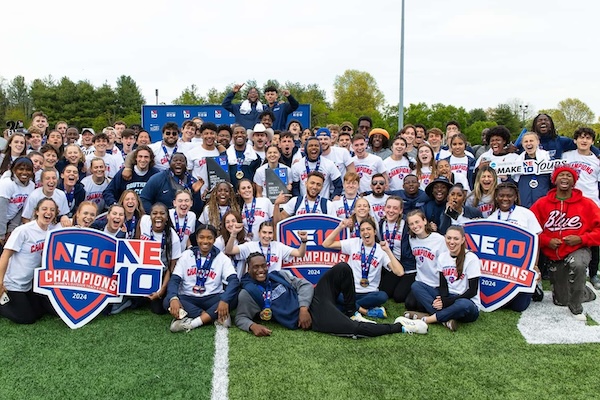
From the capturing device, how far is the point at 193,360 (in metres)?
4.63

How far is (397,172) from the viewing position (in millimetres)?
7617

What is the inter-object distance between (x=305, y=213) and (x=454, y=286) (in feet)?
6.76

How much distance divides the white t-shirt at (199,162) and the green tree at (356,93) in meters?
68.6

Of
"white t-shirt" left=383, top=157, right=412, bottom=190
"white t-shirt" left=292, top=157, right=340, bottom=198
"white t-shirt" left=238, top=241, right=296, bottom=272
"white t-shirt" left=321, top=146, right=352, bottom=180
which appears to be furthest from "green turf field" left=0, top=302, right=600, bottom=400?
"white t-shirt" left=321, top=146, right=352, bottom=180

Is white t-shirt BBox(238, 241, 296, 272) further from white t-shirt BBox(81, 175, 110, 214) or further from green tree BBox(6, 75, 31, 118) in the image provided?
green tree BBox(6, 75, 31, 118)

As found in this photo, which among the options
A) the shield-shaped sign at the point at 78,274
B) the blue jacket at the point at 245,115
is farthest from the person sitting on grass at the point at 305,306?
the blue jacket at the point at 245,115

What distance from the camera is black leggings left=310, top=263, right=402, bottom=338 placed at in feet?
17.0

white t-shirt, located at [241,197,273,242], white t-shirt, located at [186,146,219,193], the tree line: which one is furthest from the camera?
the tree line

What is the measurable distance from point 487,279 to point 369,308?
1458 millimetres

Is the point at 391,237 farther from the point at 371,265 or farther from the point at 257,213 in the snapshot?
the point at 257,213

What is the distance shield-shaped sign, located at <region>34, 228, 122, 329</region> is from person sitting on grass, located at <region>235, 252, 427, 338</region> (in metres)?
1.55

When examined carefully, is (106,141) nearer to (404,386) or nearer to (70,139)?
(70,139)

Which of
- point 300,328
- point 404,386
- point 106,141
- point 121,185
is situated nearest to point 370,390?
point 404,386

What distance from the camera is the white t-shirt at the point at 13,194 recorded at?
6275 millimetres
